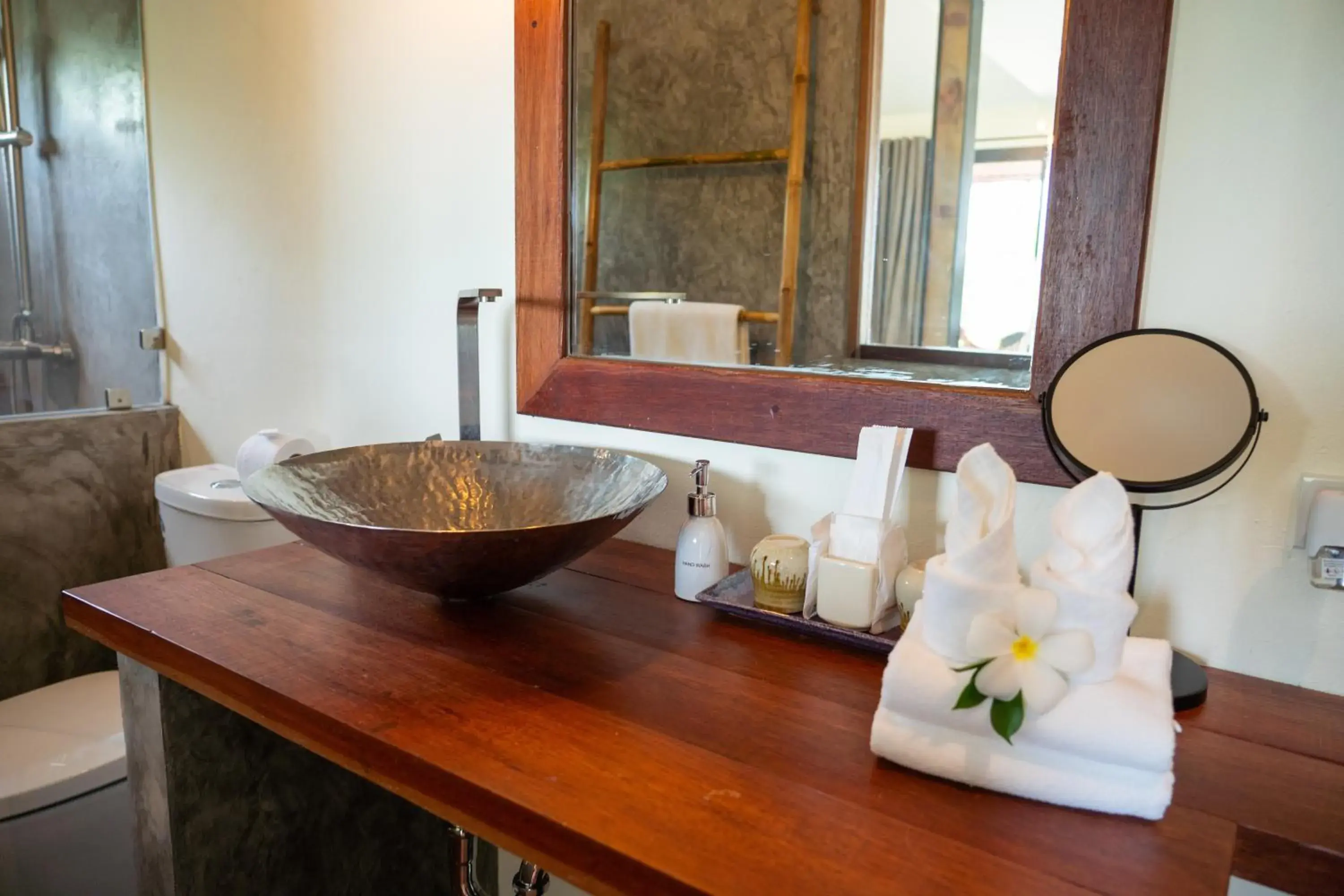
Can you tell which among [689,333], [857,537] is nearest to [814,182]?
[689,333]

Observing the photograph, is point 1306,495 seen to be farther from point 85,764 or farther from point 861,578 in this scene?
point 85,764

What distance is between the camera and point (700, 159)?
114cm

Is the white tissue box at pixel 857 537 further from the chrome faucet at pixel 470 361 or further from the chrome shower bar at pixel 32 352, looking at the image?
the chrome shower bar at pixel 32 352

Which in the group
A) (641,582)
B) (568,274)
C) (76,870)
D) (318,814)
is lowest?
(76,870)

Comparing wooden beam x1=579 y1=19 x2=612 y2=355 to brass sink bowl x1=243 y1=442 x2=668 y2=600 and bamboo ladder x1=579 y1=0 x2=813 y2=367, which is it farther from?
brass sink bowl x1=243 y1=442 x2=668 y2=600

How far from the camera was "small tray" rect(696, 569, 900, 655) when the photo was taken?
0.85 m

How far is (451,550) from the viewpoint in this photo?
835 mm

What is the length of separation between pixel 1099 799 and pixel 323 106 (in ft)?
4.94

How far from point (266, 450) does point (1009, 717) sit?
50.4 inches

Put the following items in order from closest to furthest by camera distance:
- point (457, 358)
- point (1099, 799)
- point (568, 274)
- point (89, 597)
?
1. point (1099, 799)
2. point (89, 597)
3. point (568, 274)
4. point (457, 358)

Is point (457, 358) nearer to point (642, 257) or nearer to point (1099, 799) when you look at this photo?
point (642, 257)

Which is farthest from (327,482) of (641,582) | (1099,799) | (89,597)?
(1099,799)

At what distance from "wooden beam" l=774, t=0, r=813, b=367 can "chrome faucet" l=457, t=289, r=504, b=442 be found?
0.45 meters

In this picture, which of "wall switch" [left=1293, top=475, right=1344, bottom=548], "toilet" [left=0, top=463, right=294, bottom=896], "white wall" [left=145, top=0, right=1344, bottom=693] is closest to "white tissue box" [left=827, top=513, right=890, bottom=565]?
"white wall" [left=145, top=0, right=1344, bottom=693]
